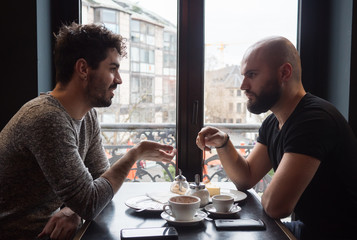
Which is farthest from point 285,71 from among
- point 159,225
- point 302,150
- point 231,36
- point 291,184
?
point 159,225

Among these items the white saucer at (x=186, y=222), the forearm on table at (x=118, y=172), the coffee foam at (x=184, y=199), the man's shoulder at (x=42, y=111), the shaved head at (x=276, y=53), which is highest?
the shaved head at (x=276, y=53)

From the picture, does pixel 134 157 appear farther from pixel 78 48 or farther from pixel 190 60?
pixel 190 60

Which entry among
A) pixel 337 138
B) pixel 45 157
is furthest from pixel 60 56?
pixel 337 138

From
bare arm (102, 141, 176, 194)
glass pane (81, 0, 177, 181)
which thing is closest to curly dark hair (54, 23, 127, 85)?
bare arm (102, 141, 176, 194)

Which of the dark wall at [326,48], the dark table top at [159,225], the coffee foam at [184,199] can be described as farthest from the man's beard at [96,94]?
the dark wall at [326,48]

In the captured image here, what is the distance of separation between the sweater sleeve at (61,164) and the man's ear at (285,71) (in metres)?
1.01

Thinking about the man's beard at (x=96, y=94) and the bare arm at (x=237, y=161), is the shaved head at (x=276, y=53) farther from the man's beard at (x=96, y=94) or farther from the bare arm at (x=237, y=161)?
the man's beard at (x=96, y=94)

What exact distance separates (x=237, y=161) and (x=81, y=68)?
0.92 meters

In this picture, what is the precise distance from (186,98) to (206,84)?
168mm

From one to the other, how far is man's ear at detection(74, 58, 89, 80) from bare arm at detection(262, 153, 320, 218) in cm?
A: 96

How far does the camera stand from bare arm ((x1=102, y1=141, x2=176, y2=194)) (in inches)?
57.9

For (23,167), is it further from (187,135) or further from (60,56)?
(187,135)

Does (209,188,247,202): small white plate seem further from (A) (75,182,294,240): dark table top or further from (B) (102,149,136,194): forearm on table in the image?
(B) (102,149,136,194): forearm on table

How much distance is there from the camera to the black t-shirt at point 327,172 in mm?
1415
